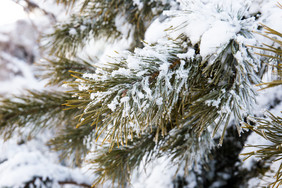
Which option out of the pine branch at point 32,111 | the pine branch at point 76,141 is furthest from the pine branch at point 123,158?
the pine branch at point 32,111

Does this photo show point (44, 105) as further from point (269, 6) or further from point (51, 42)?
point (269, 6)

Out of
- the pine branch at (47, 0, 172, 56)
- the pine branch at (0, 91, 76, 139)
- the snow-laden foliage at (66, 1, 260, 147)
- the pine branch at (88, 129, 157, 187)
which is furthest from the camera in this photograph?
the pine branch at (47, 0, 172, 56)

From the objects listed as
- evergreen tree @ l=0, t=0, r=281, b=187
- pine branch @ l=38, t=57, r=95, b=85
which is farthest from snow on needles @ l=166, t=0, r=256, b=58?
pine branch @ l=38, t=57, r=95, b=85

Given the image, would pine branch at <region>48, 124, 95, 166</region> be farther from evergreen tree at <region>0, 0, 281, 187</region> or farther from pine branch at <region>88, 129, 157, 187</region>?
evergreen tree at <region>0, 0, 281, 187</region>

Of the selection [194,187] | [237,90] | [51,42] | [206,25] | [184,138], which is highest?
[51,42]

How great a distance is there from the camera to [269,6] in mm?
538

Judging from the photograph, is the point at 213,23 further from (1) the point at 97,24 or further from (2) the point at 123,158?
(1) the point at 97,24

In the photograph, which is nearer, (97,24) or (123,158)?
(123,158)

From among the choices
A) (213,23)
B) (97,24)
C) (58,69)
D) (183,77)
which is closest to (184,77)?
(183,77)

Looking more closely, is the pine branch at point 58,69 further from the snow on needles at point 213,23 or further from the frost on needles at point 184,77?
the snow on needles at point 213,23

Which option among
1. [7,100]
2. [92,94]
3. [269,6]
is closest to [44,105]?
[7,100]

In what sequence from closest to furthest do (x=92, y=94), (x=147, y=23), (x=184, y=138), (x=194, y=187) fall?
(x=92, y=94) → (x=184, y=138) → (x=147, y=23) → (x=194, y=187)

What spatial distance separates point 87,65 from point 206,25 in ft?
2.09

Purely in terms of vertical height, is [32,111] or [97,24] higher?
[97,24]
